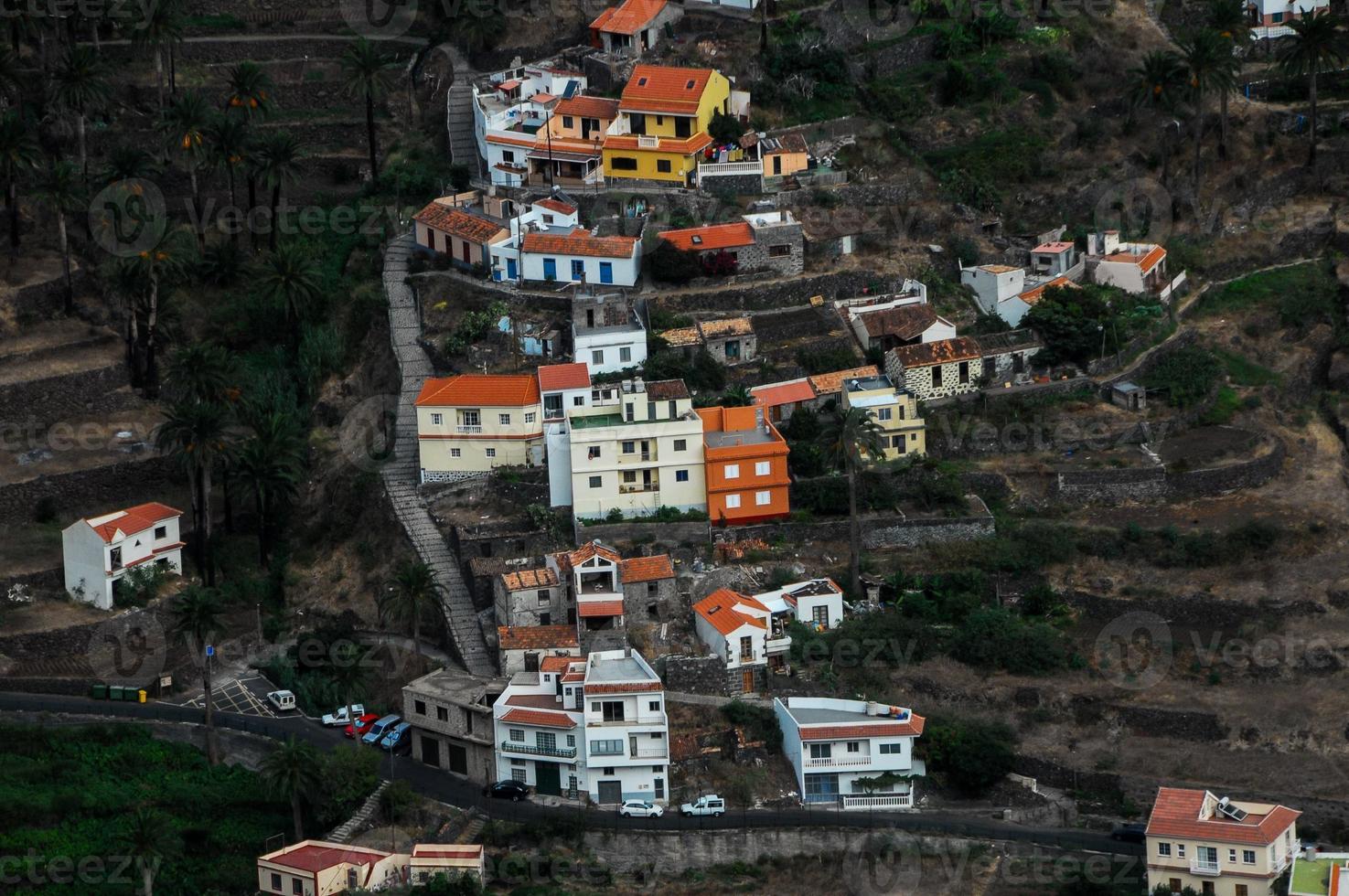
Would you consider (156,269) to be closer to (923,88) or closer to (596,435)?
(596,435)

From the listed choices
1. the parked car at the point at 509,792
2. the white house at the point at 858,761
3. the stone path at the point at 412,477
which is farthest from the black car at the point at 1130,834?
the stone path at the point at 412,477

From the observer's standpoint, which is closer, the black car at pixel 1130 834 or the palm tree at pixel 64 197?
the black car at pixel 1130 834

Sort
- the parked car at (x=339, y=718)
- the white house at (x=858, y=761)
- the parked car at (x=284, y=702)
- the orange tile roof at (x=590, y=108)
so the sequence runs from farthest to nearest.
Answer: the orange tile roof at (x=590, y=108) < the parked car at (x=284, y=702) < the parked car at (x=339, y=718) < the white house at (x=858, y=761)

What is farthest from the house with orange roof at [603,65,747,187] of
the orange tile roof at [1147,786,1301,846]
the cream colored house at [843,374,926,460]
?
the orange tile roof at [1147,786,1301,846]

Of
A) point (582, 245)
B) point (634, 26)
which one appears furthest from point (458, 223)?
point (634, 26)

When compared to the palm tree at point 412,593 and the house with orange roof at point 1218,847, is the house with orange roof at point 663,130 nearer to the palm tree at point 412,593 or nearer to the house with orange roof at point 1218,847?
the palm tree at point 412,593

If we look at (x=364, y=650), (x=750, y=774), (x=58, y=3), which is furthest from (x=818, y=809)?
(x=58, y=3)
